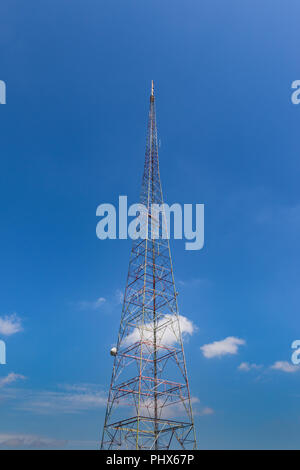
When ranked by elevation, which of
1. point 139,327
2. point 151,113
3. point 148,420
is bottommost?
point 148,420

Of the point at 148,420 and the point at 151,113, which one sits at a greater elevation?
the point at 151,113
